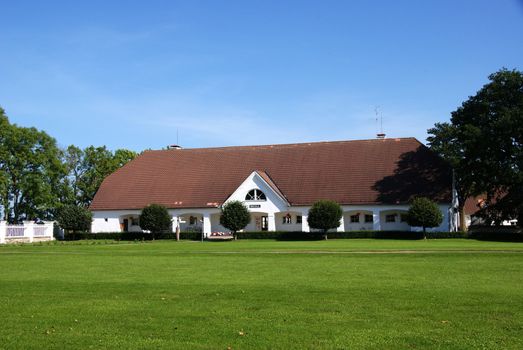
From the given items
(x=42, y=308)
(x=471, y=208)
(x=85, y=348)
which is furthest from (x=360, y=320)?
(x=471, y=208)

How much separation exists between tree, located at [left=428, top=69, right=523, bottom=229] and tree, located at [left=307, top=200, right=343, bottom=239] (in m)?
11.7

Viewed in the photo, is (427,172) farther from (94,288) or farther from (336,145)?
(94,288)

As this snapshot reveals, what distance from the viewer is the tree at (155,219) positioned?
51500 millimetres

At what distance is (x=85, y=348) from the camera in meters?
7.19

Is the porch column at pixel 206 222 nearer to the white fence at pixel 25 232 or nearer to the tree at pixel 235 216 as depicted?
the tree at pixel 235 216

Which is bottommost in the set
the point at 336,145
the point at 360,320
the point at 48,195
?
the point at 360,320

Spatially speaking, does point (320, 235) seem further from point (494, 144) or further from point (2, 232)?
point (2, 232)

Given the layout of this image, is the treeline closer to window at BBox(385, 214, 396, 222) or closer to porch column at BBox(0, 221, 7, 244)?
porch column at BBox(0, 221, 7, 244)

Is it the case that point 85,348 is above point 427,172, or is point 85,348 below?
below

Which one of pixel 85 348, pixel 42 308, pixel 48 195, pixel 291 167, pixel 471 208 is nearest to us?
pixel 85 348

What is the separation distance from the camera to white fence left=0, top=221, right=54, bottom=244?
43.9 m

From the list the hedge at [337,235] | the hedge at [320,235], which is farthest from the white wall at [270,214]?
the hedge at [337,235]

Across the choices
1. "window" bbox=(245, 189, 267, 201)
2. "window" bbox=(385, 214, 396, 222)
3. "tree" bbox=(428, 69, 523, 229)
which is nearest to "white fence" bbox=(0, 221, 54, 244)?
"window" bbox=(245, 189, 267, 201)

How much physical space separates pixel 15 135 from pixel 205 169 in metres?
20.6
